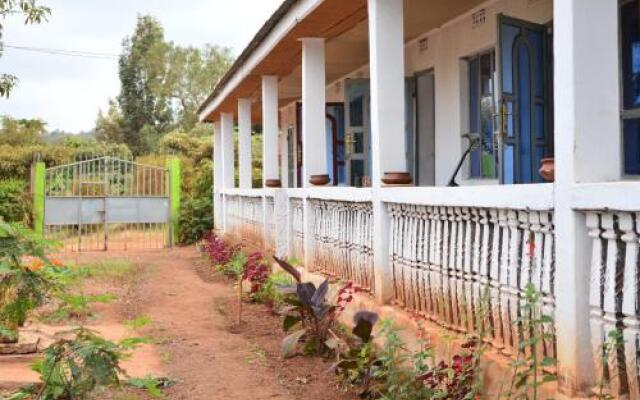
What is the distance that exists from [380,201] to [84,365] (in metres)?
A: 3.01

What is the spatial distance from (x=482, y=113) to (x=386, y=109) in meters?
2.89

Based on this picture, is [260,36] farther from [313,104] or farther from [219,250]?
[219,250]

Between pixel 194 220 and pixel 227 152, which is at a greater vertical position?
pixel 227 152

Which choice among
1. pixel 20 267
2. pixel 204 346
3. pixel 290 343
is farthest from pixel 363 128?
pixel 20 267

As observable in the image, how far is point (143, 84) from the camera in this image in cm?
4600

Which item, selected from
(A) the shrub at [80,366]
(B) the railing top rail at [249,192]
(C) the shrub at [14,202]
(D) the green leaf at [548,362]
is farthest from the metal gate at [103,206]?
(D) the green leaf at [548,362]

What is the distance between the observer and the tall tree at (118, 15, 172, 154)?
45250mm

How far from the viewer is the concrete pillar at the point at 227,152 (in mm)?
16812

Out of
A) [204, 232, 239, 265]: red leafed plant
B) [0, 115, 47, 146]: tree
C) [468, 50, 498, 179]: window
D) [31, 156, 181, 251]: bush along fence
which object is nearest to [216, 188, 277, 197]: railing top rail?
[204, 232, 239, 265]: red leafed plant

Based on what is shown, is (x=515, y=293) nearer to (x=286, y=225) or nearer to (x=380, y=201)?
(x=380, y=201)

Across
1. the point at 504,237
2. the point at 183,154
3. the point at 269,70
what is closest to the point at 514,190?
the point at 504,237

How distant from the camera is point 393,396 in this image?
4828mm

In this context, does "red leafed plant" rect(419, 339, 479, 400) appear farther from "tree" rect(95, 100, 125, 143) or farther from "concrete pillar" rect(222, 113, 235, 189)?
"tree" rect(95, 100, 125, 143)

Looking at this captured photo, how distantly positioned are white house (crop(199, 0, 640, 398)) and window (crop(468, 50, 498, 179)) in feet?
0.08
